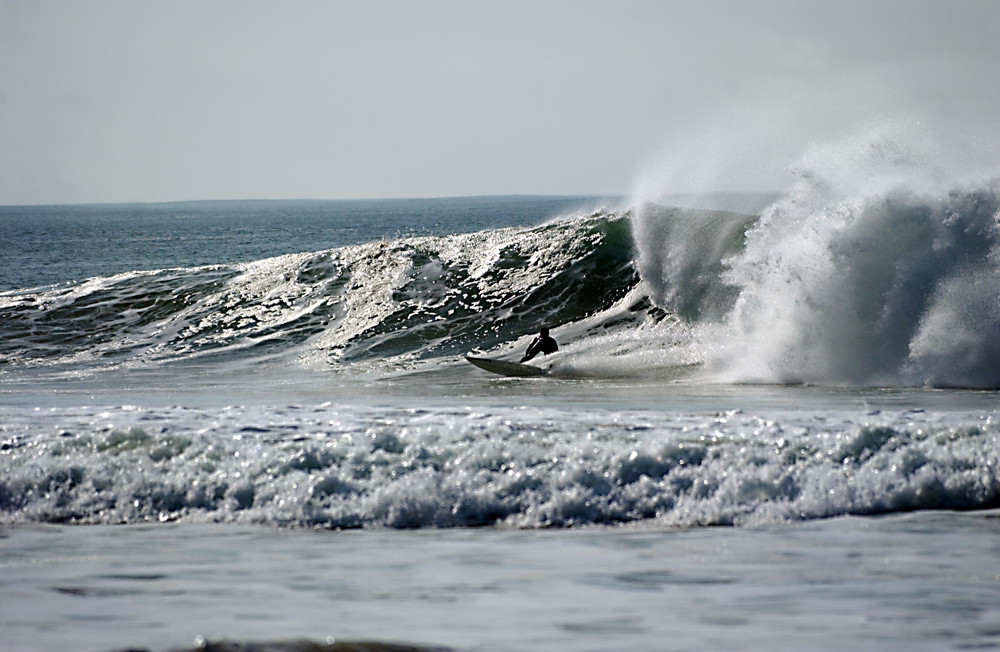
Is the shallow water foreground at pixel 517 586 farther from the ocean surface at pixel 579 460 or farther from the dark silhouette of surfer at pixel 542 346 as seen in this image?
the dark silhouette of surfer at pixel 542 346

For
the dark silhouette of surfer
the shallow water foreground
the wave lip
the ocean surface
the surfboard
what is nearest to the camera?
the shallow water foreground

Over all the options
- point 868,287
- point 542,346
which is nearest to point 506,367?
point 542,346

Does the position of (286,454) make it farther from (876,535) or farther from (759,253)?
(759,253)

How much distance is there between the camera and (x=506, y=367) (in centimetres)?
1354

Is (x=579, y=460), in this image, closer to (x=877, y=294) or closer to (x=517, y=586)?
(x=517, y=586)

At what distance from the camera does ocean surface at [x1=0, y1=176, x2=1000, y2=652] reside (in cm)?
445

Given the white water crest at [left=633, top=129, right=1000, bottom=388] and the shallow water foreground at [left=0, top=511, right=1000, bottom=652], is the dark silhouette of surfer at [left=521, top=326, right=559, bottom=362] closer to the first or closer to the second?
the white water crest at [left=633, top=129, right=1000, bottom=388]

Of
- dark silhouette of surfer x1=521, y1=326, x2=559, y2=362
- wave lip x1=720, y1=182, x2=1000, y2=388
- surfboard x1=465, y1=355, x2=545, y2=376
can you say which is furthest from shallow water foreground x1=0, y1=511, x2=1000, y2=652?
dark silhouette of surfer x1=521, y1=326, x2=559, y2=362

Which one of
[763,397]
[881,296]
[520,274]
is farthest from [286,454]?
[520,274]

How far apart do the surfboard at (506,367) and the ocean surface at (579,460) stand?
0.82ft

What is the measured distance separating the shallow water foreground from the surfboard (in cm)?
717

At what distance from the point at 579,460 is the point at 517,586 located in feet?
7.66

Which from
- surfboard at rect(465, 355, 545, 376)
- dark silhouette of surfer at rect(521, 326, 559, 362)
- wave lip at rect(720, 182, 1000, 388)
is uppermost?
wave lip at rect(720, 182, 1000, 388)

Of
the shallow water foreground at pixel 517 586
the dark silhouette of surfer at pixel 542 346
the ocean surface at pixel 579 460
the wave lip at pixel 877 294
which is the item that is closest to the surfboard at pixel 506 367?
the ocean surface at pixel 579 460
